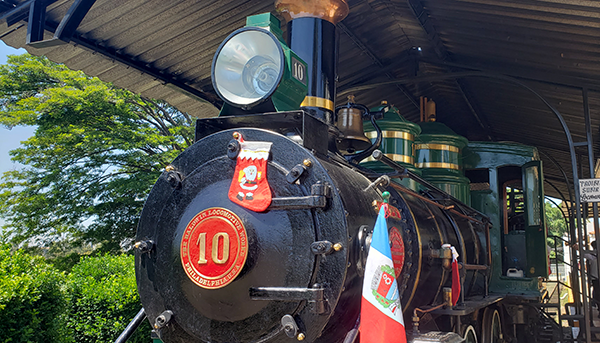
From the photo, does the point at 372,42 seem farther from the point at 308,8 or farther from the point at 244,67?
the point at 244,67

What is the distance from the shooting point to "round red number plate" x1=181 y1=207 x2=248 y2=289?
218cm

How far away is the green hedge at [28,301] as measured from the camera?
3.80 m

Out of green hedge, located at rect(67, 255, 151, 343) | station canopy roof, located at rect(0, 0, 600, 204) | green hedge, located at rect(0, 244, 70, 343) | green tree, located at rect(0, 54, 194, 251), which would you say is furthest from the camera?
green tree, located at rect(0, 54, 194, 251)

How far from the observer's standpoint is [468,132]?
1039 centimetres

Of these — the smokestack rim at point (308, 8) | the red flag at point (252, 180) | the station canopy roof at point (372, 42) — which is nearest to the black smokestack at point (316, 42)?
the smokestack rim at point (308, 8)

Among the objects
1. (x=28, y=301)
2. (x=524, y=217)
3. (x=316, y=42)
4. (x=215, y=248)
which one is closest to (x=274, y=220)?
(x=215, y=248)

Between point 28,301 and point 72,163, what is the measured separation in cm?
1048

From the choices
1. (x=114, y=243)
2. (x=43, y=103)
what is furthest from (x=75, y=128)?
(x=114, y=243)

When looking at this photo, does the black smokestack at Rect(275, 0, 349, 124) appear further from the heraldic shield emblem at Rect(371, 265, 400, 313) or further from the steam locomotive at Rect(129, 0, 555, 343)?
the heraldic shield emblem at Rect(371, 265, 400, 313)

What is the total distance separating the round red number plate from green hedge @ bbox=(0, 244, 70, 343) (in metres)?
2.31

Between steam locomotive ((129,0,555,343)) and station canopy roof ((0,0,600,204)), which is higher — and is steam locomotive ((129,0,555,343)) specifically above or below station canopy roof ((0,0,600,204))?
below

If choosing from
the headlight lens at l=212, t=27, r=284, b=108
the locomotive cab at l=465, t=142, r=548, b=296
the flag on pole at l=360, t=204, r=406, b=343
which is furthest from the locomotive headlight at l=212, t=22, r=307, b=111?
the locomotive cab at l=465, t=142, r=548, b=296

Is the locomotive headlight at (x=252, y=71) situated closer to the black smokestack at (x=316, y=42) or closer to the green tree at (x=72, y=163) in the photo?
the black smokestack at (x=316, y=42)

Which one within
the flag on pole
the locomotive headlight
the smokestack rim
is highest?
the smokestack rim
